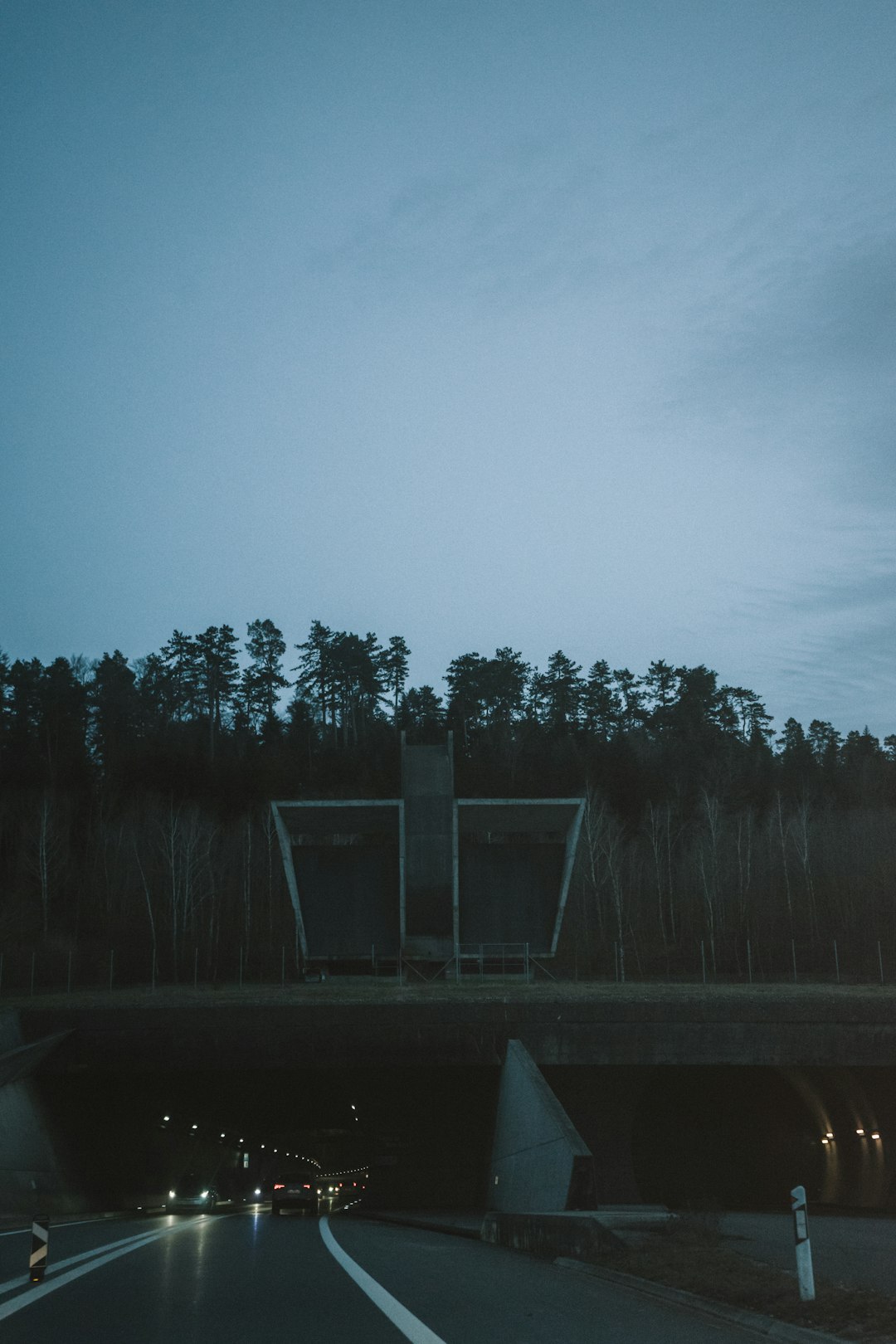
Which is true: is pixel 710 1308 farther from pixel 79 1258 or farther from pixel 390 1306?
pixel 79 1258

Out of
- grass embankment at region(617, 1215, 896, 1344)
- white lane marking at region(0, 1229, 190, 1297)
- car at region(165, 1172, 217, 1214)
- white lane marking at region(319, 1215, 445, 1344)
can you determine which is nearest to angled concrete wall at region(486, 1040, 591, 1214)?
grass embankment at region(617, 1215, 896, 1344)

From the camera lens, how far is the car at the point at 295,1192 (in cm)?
3500

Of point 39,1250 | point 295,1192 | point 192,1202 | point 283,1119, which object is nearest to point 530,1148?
point 295,1192

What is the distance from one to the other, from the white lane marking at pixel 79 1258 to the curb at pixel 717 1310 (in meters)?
5.98

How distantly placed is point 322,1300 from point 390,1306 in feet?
2.85

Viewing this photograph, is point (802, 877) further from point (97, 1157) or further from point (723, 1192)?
point (97, 1157)

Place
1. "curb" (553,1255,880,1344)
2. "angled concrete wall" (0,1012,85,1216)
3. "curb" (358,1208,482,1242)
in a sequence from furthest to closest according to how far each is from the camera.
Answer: "angled concrete wall" (0,1012,85,1216), "curb" (358,1208,482,1242), "curb" (553,1255,880,1344)

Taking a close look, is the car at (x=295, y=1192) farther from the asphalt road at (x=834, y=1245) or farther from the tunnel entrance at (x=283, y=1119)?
the asphalt road at (x=834, y=1245)

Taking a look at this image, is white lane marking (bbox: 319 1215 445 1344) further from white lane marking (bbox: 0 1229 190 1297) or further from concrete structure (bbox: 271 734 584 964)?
concrete structure (bbox: 271 734 584 964)

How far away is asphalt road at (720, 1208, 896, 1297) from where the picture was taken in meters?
12.0

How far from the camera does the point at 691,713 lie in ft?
332

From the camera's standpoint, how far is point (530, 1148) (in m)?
24.0

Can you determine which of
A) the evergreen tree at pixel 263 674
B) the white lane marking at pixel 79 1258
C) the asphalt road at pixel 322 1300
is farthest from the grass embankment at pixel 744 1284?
the evergreen tree at pixel 263 674

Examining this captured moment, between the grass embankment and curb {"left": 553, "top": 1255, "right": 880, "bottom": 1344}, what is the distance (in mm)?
97
